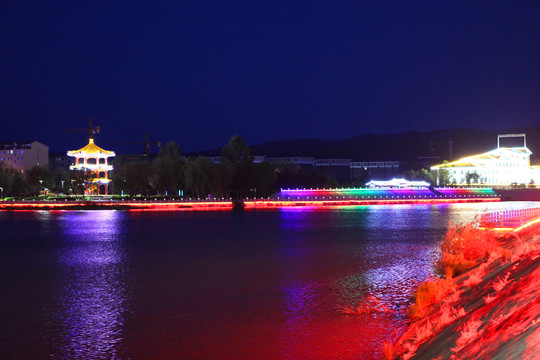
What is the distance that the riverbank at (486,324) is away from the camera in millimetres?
8273

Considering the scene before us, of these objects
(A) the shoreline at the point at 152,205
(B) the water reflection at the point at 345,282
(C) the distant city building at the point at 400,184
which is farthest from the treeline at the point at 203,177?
(B) the water reflection at the point at 345,282

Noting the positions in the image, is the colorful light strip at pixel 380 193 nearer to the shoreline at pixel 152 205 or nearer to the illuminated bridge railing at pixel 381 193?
Result: the illuminated bridge railing at pixel 381 193

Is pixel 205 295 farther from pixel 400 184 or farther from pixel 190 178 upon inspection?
pixel 400 184

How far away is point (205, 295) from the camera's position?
2136cm

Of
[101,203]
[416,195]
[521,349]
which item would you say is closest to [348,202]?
[416,195]

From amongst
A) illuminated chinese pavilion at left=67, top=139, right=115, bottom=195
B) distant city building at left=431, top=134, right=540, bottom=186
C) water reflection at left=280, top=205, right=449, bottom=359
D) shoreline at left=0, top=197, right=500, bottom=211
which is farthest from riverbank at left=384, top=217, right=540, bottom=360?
distant city building at left=431, top=134, right=540, bottom=186

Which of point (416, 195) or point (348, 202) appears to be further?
point (416, 195)

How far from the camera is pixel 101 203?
89938 mm

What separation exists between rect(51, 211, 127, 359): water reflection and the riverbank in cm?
671

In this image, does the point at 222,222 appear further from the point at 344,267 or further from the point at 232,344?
the point at 232,344

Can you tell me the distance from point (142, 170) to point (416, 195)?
4642 centimetres

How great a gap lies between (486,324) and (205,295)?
1245cm

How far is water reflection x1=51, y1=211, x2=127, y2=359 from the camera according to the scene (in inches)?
598

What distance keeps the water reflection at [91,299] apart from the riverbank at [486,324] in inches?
264
